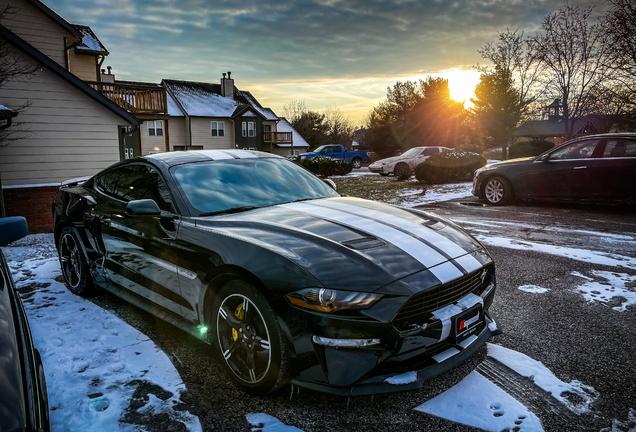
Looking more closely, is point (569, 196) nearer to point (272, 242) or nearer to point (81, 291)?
point (272, 242)

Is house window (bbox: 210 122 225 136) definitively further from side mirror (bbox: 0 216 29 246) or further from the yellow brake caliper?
side mirror (bbox: 0 216 29 246)

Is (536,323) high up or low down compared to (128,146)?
down

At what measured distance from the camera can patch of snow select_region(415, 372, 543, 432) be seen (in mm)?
2379

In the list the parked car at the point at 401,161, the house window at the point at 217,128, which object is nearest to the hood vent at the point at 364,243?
the parked car at the point at 401,161

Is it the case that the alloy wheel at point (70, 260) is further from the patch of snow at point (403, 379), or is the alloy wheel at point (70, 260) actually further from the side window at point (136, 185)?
the patch of snow at point (403, 379)

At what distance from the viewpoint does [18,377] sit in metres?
1.35

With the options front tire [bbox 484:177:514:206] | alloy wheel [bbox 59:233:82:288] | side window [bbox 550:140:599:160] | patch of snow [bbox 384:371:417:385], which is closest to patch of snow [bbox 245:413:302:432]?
patch of snow [bbox 384:371:417:385]

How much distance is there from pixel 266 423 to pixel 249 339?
0.49m

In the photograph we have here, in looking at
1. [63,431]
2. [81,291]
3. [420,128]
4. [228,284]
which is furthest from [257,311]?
[420,128]

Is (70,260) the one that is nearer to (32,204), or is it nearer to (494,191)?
(32,204)

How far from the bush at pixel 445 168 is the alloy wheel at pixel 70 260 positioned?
13.5 meters

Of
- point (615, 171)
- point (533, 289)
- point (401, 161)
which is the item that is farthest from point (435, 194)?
point (533, 289)

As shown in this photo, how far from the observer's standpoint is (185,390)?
279cm

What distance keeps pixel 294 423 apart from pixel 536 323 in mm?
2409
